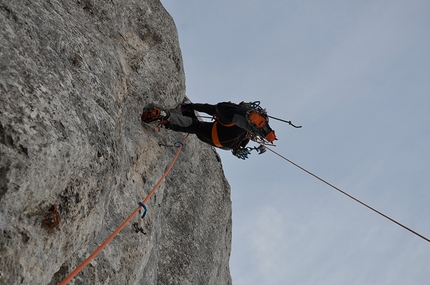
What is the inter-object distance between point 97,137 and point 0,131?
4.48ft

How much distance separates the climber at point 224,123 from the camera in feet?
21.8

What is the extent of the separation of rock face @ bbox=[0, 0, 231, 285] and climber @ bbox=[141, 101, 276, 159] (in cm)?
28

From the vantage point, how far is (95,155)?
13.7 feet

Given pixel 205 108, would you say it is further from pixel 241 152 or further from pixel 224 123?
pixel 241 152

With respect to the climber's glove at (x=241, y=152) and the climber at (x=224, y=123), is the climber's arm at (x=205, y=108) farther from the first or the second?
the climber's glove at (x=241, y=152)

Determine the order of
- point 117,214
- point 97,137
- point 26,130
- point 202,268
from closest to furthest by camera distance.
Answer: point 26,130, point 97,137, point 117,214, point 202,268

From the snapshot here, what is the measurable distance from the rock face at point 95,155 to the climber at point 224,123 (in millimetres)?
275

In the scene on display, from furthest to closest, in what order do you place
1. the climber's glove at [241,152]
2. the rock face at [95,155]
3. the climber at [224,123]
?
the climber's glove at [241,152] → the climber at [224,123] → the rock face at [95,155]

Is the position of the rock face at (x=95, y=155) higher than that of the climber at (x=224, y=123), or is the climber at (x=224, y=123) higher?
the climber at (x=224, y=123)

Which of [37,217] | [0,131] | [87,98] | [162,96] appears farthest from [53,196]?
[162,96]

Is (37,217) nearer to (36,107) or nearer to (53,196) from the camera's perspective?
(53,196)

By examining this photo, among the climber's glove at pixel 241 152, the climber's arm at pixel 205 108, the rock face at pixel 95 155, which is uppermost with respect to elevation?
the climber's arm at pixel 205 108

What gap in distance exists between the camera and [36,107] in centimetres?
342

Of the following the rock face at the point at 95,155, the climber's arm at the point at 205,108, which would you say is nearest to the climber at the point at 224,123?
the climber's arm at the point at 205,108
